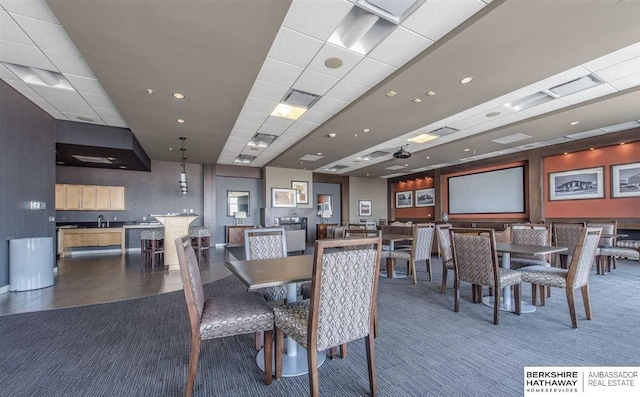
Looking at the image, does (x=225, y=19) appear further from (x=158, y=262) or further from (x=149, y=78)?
(x=158, y=262)

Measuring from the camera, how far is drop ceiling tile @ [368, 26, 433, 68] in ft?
9.52

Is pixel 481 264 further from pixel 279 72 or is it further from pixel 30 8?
pixel 30 8

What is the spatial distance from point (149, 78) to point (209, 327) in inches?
135

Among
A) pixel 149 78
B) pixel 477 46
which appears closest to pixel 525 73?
pixel 477 46

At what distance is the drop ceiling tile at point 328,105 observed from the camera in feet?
15.0

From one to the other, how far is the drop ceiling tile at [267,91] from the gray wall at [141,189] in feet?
21.3

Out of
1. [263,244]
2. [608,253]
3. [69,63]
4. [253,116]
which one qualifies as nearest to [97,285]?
[69,63]

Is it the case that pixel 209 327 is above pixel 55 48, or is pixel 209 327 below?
below

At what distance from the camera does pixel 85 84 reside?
4082 millimetres

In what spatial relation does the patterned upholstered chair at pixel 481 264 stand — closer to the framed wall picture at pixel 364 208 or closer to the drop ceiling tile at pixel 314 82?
the drop ceiling tile at pixel 314 82

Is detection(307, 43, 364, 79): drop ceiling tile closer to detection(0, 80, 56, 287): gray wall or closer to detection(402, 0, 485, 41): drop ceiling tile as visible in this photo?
detection(402, 0, 485, 41): drop ceiling tile

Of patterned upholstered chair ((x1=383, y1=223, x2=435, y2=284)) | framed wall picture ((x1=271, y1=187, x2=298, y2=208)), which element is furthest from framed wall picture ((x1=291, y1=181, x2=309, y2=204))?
patterned upholstered chair ((x1=383, y1=223, x2=435, y2=284))

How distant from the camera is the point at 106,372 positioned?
1969 mm

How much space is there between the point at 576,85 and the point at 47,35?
22.9ft
